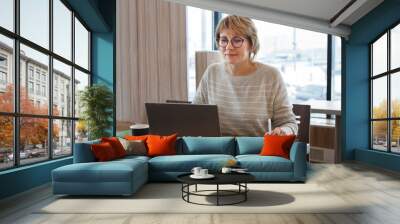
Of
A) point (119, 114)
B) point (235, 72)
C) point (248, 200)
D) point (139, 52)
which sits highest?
point (139, 52)

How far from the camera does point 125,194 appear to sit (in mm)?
4891

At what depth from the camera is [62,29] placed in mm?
7176

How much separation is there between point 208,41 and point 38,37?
241 inches

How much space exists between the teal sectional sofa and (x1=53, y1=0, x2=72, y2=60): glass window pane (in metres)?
2.01

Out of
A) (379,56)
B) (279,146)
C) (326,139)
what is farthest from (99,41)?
(379,56)

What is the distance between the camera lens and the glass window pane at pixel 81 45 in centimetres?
808

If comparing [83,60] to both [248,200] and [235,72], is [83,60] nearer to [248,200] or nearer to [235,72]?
[235,72]

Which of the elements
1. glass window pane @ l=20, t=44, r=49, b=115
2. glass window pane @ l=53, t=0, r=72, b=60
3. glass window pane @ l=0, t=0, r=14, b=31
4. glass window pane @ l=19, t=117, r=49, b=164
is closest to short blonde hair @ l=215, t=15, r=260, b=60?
glass window pane @ l=53, t=0, r=72, b=60

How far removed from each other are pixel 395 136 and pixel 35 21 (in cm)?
650

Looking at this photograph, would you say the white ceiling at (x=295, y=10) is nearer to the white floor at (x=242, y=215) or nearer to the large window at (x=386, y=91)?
the large window at (x=386, y=91)

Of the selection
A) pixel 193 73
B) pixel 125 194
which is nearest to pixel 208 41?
pixel 193 73

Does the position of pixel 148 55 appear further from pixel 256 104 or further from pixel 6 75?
pixel 6 75

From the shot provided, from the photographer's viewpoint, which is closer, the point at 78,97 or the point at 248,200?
the point at 248,200

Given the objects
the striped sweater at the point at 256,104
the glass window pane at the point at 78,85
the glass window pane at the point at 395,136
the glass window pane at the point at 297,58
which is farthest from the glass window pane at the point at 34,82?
the glass window pane at the point at 297,58
